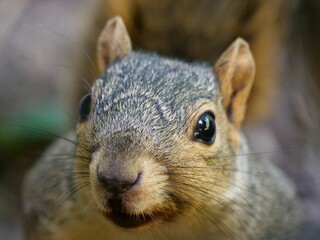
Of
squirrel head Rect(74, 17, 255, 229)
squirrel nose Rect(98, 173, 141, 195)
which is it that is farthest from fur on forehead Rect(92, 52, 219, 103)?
squirrel nose Rect(98, 173, 141, 195)

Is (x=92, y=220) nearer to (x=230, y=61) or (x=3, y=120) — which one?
(x=230, y=61)

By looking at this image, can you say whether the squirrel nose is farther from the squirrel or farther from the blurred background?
the blurred background

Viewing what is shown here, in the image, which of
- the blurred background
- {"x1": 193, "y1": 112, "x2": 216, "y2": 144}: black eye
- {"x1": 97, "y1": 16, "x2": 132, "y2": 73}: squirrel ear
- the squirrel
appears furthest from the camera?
the blurred background

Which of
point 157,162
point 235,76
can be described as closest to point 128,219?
point 157,162

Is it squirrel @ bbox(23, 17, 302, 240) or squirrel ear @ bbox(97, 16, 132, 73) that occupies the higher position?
squirrel ear @ bbox(97, 16, 132, 73)

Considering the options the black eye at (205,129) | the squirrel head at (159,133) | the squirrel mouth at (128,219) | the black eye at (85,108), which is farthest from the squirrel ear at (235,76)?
the squirrel mouth at (128,219)

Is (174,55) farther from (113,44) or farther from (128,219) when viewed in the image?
(128,219)

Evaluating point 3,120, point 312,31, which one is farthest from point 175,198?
point 312,31

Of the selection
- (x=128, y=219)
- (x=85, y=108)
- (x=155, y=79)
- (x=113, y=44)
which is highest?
(x=113, y=44)

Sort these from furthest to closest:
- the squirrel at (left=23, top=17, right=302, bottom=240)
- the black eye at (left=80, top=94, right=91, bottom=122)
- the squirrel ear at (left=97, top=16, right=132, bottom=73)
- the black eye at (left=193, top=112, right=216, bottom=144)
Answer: the squirrel ear at (left=97, top=16, right=132, bottom=73) < the black eye at (left=80, top=94, right=91, bottom=122) < the black eye at (left=193, top=112, right=216, bottom=144) < the squirrel at (left=23, top=17, right=302, bottom=240)
